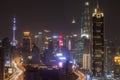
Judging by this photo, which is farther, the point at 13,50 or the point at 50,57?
the point at 13,50

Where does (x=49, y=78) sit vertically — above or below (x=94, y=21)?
below

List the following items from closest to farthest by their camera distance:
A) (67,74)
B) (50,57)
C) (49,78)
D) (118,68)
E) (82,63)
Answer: (49,78), (67,74), (50,57), (118,68), (82,63)

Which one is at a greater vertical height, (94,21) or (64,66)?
(94,21)

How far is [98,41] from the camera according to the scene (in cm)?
9369

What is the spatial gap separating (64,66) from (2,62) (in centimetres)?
1010

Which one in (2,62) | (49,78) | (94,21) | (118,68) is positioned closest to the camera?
(49,78)

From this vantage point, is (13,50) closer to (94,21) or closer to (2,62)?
(94,21)

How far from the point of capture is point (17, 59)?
95438mm

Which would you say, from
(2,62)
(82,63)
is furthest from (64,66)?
(82,63)

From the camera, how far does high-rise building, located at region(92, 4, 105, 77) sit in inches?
3671

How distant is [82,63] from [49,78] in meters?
61.6

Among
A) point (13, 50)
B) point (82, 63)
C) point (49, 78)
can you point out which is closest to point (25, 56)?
point (13, 50)

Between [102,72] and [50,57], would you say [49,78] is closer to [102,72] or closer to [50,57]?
[50,57]

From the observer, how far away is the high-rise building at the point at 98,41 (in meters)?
93.2
